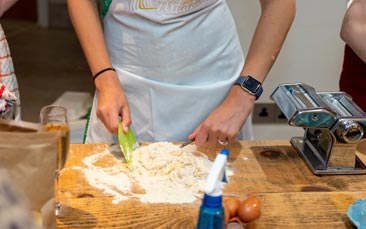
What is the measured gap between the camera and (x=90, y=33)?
1510 mm

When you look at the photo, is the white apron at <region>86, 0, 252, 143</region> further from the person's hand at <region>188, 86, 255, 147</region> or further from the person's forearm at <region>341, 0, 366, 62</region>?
the person's forearm at <region>341, 0, 366, 62</region>

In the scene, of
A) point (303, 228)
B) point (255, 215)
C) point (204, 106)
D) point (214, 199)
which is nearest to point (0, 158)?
point (214, 199)

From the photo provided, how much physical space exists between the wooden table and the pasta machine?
1.2 inches

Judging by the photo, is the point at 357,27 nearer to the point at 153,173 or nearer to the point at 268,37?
the point at 268,37

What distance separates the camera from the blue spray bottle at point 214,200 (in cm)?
78

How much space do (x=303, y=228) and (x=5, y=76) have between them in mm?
1147

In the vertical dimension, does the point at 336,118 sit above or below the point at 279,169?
above

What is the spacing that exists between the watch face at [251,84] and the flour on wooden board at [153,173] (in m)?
0.23

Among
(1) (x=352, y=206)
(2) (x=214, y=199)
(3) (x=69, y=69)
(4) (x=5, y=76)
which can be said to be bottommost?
(3) (x=69, y=69)

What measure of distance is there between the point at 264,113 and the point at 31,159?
2.34 metres

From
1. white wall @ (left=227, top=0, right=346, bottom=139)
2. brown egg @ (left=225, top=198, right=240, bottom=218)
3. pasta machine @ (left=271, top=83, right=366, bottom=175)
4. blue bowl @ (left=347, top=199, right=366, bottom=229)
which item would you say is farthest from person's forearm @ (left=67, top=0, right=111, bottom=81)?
white wall @ (left=227, top=0, right=346, bottom=139)

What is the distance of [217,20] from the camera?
162cm

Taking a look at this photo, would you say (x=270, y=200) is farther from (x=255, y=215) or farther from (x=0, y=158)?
(x=0, y=158)

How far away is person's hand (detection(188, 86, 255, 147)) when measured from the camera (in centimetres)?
→ 137
